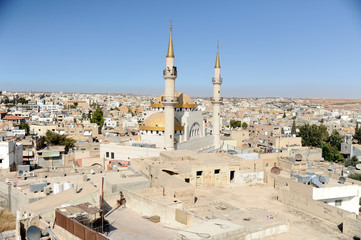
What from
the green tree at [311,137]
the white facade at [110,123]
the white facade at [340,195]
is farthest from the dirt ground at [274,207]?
the white facade at [110,123]

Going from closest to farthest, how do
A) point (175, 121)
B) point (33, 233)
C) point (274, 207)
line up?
point (33, 233), point (274, 207), point (175, 121)

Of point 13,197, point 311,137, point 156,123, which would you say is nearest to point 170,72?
point 156,123

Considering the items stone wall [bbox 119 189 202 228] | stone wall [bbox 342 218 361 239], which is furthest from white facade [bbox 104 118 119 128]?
stone wall [bbox 342 218 361 239]

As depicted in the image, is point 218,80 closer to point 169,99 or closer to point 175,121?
point 175,121

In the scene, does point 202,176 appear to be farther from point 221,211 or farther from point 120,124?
point 120,124

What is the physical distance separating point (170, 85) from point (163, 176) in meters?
10.8

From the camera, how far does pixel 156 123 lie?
2708cm

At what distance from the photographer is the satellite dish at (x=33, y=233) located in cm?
866

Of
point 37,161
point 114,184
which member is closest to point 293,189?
point 114,184

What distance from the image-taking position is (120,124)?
212ft

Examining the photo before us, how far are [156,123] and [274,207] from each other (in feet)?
47.1

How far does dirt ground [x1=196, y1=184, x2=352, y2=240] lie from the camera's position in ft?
36.8

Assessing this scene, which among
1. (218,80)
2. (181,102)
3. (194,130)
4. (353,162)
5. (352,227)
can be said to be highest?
(218,80)

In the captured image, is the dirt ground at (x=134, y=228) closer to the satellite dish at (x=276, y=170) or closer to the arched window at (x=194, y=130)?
the satellite dish at (x=276, y=170)
